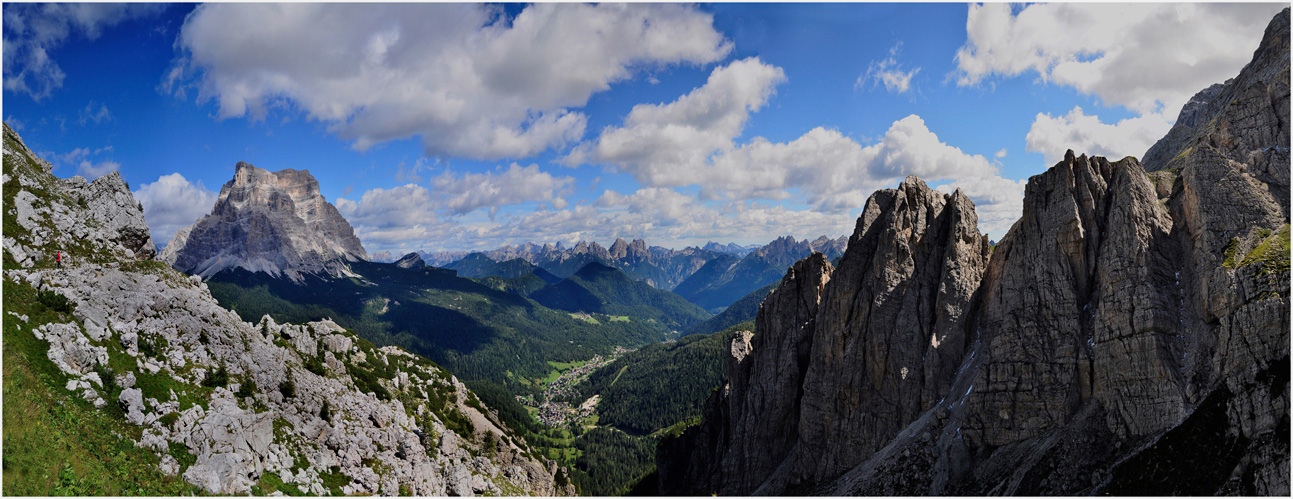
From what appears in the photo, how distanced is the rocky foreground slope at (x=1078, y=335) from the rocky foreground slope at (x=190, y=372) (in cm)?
4617

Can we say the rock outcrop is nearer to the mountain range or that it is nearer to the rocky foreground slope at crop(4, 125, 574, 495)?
the rocky foreground slope at crop(4, 125, 574, 495)

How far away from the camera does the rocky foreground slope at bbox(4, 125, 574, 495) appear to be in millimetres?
31188

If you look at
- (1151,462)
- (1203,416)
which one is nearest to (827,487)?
(1151,462)

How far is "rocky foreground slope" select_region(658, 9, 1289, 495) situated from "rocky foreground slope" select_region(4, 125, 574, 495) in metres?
46.2

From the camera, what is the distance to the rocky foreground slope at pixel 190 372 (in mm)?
31188

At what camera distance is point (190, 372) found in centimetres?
3803

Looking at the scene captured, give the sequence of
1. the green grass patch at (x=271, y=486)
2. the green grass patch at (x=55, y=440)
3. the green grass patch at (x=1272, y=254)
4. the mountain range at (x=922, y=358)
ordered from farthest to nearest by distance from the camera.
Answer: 1. the green grass patch at (x=271, y=486)
2. the mountain range at (x=922, y=358)
3. the green grass patch at (x=1272, y=254)
4. the green grass patch at (x=55, y=440)

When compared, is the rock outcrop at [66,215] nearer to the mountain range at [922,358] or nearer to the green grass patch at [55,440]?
the mountain range at [922,358]

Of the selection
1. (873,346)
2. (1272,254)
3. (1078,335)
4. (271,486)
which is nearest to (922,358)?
(873,346)

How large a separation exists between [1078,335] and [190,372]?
69.7 metres

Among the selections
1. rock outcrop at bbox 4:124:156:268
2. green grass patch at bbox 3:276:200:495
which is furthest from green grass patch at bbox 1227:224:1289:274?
A: rock outcrop at bbox 4:124:156:268

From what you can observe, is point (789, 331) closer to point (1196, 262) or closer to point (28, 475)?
point (1196, 262)

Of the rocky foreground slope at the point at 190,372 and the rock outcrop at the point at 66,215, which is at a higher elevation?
the rock outcrop at the point at 66,215

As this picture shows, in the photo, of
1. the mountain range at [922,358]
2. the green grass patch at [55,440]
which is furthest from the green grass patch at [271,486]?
the green grass patch at [55,440]
